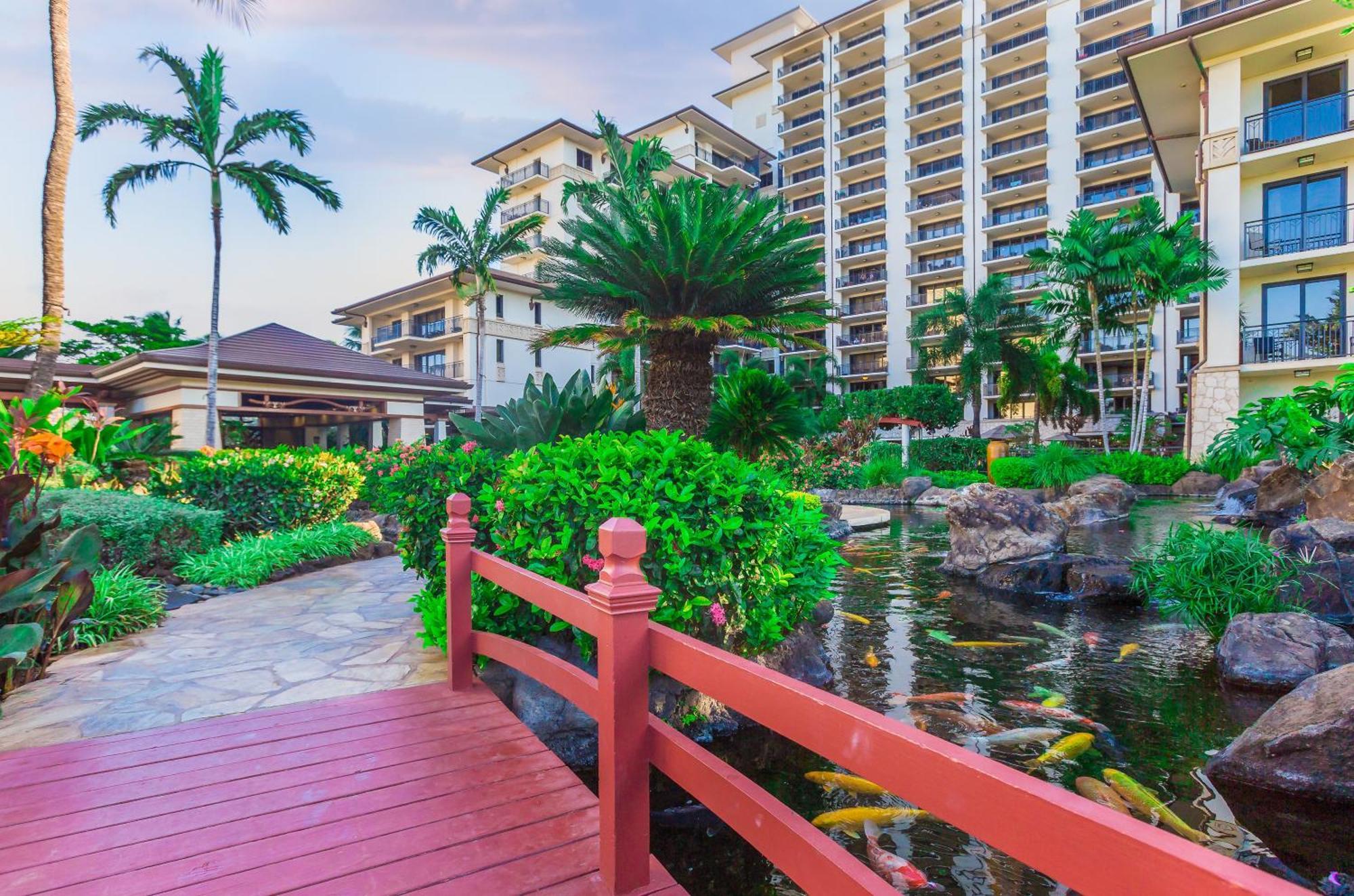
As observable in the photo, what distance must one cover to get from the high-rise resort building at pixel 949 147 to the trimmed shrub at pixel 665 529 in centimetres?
3785

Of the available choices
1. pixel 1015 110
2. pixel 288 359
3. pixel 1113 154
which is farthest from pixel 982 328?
pixel 288 359

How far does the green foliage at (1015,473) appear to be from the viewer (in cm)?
1797

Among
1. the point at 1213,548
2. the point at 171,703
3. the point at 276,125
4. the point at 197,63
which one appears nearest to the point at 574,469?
the point at 171,703

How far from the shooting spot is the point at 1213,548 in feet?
20.2

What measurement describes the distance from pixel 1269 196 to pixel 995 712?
2137cm

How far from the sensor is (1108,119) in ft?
128

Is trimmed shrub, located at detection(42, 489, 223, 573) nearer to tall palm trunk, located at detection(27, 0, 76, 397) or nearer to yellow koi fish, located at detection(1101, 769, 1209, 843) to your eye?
tall palm trunk, located at detection(27, 0, 76, 397)

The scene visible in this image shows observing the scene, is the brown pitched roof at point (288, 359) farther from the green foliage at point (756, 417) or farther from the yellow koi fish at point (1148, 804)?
the yellow koi fish at point (1148, 804)

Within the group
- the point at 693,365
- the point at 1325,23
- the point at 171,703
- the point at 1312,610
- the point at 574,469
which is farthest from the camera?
the point at 1325,23

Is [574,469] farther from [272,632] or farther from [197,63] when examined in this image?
[197,63]

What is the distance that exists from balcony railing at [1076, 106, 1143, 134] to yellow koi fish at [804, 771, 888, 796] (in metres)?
45.4

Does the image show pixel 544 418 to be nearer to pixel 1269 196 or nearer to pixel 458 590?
pixel 458 590

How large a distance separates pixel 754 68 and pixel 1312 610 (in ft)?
189

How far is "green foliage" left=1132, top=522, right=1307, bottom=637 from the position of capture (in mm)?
5832
